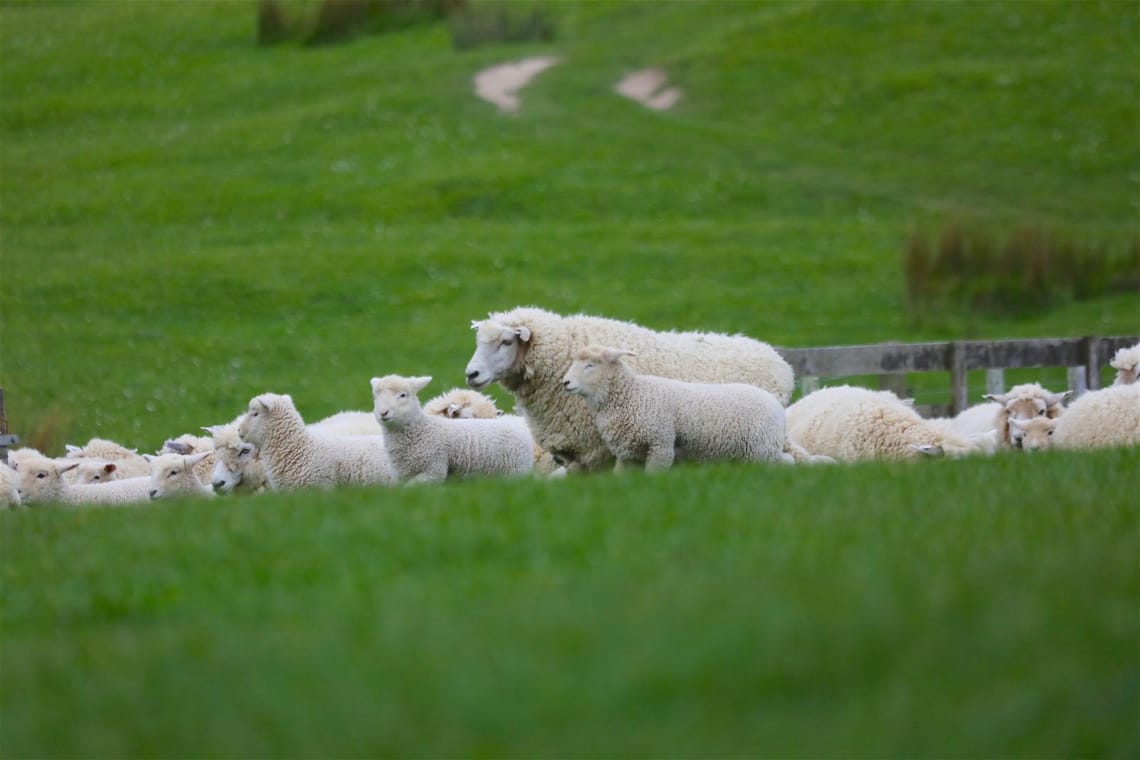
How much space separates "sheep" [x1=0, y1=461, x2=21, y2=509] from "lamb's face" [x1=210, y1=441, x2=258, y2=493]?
1399mm

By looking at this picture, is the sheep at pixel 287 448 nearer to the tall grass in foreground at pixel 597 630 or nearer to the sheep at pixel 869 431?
the sheep at pixel 869 431

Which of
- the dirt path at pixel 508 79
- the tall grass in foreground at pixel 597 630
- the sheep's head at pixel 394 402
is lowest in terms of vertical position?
the sheep's head at pixel 394 402

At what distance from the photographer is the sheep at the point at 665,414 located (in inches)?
400

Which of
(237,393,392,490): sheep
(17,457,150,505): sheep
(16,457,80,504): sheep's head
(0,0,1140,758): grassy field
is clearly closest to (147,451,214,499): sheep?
(17,457,150,505): sheep

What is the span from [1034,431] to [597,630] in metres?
8.16

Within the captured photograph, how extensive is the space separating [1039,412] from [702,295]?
15.8 m

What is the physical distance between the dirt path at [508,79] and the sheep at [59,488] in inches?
1088

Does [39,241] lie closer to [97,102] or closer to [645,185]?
[97,102]

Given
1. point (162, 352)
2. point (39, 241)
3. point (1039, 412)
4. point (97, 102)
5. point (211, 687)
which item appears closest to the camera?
point (211, 687)

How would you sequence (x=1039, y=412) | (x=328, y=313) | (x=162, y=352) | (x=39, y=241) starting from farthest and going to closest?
(x=39, y=241) < (x=328, y=313) < (x=162, y=352) < (x=1039, y=412)

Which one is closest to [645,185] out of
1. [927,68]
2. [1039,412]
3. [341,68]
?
[927,68]

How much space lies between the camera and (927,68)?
38906 millimetres

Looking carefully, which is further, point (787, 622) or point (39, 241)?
point (39, 241)

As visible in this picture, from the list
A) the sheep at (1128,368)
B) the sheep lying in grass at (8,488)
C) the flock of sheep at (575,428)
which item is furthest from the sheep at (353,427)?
the sheep at (1128,368)
